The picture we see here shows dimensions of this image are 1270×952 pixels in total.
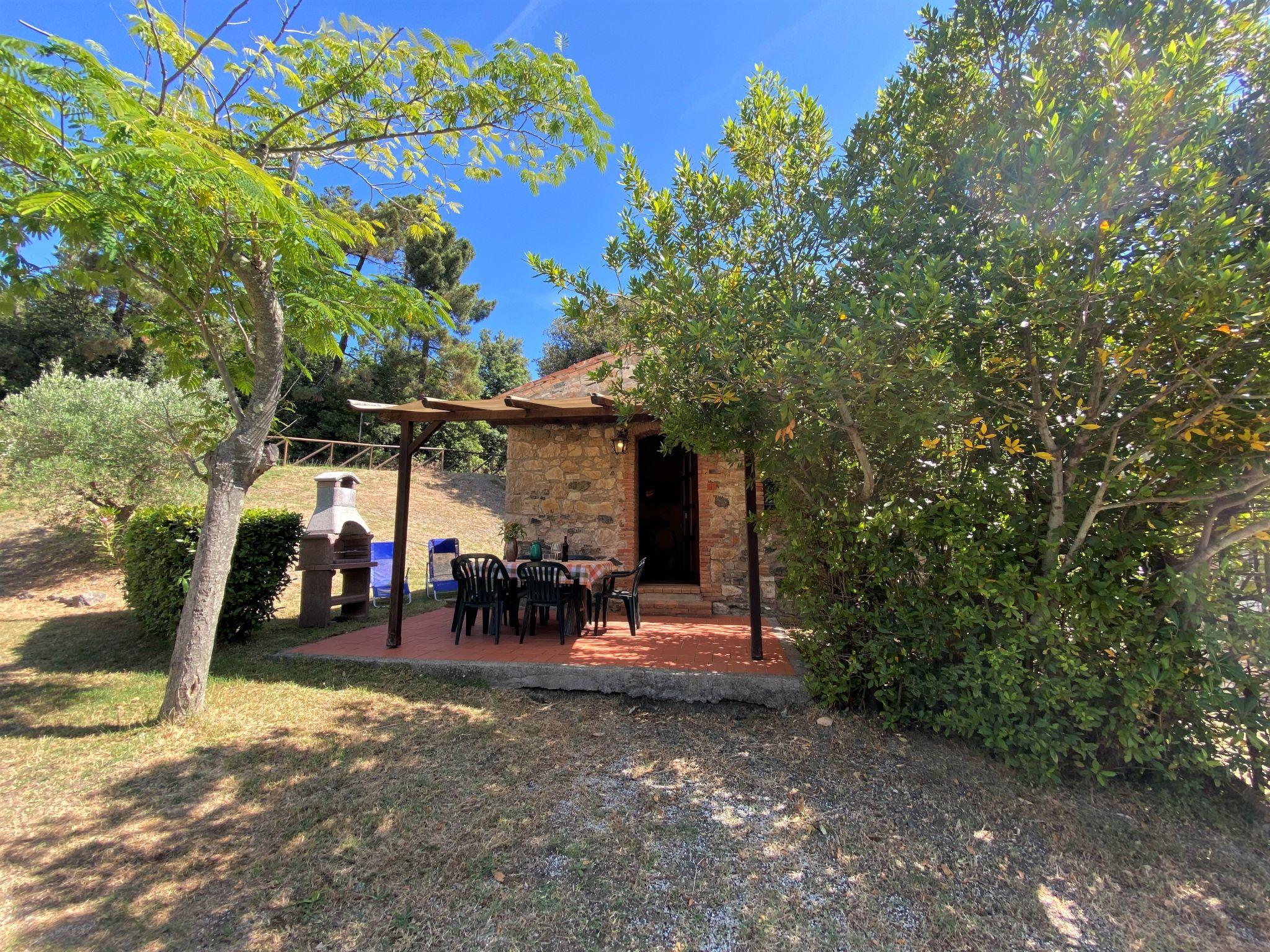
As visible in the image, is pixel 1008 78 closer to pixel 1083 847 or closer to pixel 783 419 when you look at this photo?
pixel 783 419

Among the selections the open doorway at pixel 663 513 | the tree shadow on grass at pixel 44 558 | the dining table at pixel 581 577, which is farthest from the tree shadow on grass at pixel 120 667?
the open doorway at pixel 663 513

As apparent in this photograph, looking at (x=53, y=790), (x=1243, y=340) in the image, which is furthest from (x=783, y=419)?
(x=53, y=790)

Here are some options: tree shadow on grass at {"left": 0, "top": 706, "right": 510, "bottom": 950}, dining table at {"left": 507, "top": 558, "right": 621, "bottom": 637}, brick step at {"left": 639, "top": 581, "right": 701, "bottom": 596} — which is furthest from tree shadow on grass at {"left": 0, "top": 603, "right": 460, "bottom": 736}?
brick step at {"left": 639, "top": 581, "right": 701, "bottom": 596}

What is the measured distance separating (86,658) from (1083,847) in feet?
24.4

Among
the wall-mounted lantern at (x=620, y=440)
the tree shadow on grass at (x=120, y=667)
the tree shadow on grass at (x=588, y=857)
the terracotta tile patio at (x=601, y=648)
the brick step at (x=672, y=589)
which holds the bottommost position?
the tree shadow on grass at (x=588, y=857)

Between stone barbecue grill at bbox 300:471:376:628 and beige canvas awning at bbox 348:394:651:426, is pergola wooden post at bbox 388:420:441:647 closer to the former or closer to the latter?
beige canvas awning at bbox 348:394:651:426

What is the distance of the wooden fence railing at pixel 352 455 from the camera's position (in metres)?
17.3

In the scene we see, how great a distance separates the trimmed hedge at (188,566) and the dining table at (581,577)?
7.87 feet

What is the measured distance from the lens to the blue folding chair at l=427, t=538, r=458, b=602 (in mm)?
8625

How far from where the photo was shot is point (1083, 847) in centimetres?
227

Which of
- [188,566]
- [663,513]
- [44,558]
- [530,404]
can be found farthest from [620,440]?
[44,558]

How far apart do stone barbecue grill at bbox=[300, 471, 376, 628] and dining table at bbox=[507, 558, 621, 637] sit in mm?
2254

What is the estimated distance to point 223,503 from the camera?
347 centimetres

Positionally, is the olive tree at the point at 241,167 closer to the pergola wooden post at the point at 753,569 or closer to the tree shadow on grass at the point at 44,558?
the pergola wooden post at the point at 753,569
